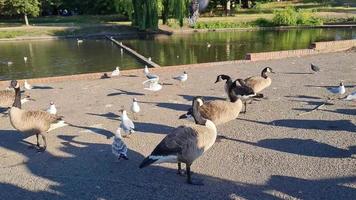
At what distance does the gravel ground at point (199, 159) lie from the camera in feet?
23.2

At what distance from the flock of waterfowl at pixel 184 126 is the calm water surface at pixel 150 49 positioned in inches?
574

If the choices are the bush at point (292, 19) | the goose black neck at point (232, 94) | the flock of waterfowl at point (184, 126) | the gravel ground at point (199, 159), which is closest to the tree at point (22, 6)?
the bush at point (292, 19)

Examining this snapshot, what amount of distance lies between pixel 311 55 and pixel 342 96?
9.59 meters

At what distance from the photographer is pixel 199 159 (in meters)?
8.40

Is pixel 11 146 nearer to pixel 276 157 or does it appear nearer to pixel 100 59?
pixel 276 157

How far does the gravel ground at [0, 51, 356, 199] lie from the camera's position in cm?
708

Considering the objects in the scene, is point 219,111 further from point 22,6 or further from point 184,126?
point 22,6

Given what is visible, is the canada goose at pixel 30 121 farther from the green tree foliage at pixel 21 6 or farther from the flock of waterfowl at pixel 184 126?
the green tree foliage at pixel 21 6

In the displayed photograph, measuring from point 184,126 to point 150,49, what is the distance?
26426mm

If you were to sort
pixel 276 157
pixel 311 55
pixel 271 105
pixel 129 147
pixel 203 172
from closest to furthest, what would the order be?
pixel 203 172
pixel 276 157
pixel 129 147
pixel 271 105
pixel 311 55

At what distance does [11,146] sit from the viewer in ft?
31.3

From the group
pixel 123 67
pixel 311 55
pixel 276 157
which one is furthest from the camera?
pixel 123 67

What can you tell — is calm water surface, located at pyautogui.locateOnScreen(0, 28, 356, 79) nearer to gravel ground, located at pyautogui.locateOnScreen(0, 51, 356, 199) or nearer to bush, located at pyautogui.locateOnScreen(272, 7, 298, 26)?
bush, located at pyautogui.locateOnScreen(272, 7, 298, 26)

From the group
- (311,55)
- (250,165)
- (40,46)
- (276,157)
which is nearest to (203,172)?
(250,165)
